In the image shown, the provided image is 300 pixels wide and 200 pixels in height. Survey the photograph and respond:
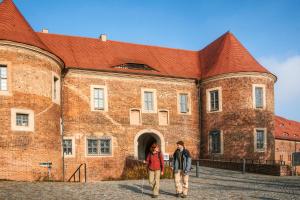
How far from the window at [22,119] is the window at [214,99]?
14.0 meters

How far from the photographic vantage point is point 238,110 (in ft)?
90.2

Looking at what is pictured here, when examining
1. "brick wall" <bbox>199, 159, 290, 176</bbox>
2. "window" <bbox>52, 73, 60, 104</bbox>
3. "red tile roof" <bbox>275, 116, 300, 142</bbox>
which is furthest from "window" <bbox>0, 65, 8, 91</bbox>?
"red tile roof" <bbox>275, 116, 300, 142</bbox>

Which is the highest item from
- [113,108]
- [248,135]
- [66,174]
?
[113,108]

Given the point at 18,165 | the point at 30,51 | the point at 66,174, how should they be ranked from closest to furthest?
the point at 18,165 < the point at 30,51 < the point at 66,174

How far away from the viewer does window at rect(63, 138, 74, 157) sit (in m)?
24.8

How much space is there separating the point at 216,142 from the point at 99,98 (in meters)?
8.91

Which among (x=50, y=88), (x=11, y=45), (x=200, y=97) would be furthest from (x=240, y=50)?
(x=11, y=45)

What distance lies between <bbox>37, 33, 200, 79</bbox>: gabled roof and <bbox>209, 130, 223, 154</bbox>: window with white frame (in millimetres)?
4559

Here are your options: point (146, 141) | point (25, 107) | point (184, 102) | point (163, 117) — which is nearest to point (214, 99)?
point (184, 102)

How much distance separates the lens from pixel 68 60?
26.5 metres

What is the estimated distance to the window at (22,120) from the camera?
→ 1920cm

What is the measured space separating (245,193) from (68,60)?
17.0 metres

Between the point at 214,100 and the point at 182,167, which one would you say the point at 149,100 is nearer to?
the point at 214,100

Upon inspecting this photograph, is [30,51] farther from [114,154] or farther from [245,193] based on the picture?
[245,193]
